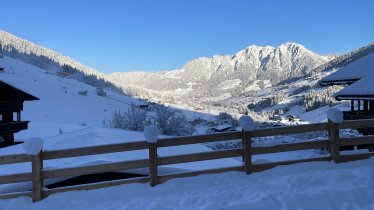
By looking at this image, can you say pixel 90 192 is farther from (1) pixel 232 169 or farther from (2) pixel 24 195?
(1) pixel 232 169

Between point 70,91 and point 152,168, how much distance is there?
98.2 metres

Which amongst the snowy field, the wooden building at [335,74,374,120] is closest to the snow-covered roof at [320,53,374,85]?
the wooden building at [335,74,374,120]

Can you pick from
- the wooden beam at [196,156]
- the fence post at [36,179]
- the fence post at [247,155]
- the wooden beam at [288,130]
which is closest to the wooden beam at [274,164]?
the fence post at [247,155]

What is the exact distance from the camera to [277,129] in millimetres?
8992

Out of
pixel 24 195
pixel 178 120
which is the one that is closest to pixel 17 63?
pixel 178 120

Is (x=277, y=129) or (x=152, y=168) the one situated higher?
(x=277, y=129)

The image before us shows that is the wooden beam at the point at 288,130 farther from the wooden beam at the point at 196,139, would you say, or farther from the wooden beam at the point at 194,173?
the wooden beam at the point at 194,173

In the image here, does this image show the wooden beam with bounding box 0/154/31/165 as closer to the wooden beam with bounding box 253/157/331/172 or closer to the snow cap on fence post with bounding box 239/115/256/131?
the snow cap on fence post with bounding box 239/115/256/131

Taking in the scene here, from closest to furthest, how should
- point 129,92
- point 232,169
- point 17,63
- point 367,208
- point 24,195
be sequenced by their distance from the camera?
point 367,208 < point 24,195 < point 232,169 < point 17,63 < point 129,92

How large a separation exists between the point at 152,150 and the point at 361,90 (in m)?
16.4

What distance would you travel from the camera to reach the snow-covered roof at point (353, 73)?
24625mm

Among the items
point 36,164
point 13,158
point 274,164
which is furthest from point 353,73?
point 13,158

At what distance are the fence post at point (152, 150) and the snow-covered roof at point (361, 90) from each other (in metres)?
15.6

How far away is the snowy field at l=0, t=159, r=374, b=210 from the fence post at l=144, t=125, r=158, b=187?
21 centimetres
